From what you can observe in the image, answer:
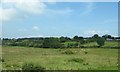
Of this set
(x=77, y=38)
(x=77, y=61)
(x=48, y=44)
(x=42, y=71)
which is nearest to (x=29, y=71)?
(x=42, y=71)

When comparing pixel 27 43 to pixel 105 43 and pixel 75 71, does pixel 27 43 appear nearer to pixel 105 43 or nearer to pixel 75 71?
pixel 105 43

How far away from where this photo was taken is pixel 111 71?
36.5 meters

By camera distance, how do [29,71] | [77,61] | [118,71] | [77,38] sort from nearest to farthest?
[29,71] < [118,71] < [77,61] < [77,38]

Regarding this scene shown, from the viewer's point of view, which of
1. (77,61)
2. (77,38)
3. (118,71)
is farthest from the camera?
(77,38)

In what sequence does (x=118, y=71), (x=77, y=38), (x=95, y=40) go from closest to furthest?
1. (x=118, y=71)
2. (x=95, y=40)
3. (x=77, y=38)

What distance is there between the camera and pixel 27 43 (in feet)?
313

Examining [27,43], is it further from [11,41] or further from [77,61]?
[77,61]

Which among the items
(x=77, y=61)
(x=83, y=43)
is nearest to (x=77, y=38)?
(x=83, y=43)

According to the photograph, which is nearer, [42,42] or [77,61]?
[77,61]

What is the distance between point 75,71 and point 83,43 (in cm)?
6464

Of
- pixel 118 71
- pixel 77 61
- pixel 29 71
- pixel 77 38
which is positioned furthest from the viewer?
pixel 77 38

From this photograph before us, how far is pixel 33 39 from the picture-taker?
316 feet

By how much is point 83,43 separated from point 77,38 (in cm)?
928

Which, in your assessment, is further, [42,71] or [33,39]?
[33,39]
